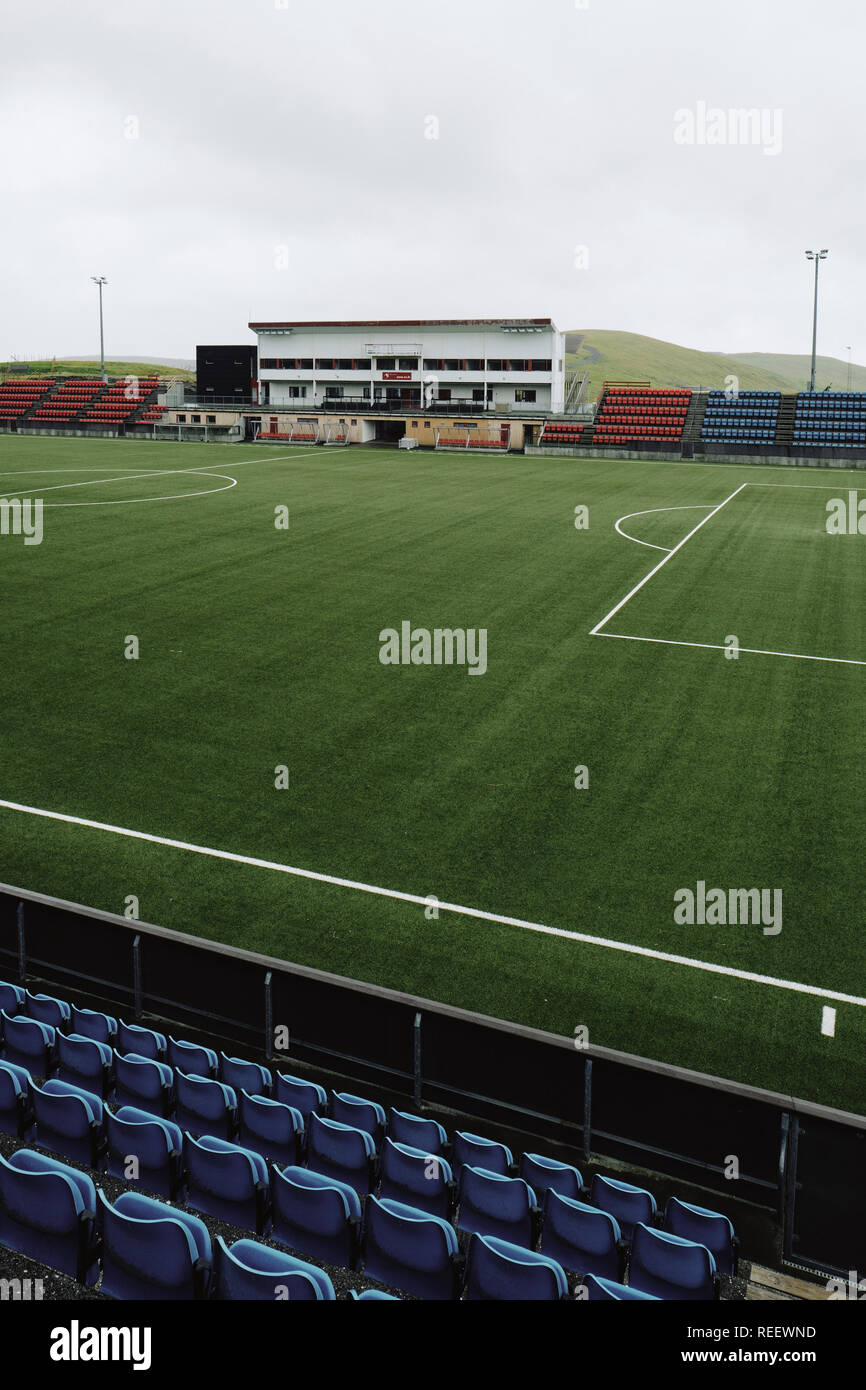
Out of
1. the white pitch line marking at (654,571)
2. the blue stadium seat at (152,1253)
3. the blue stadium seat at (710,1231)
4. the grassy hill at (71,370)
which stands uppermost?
the grassy hill at (71,370)

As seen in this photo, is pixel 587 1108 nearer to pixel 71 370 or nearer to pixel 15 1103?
pixel 15 1103

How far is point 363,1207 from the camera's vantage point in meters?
8.30

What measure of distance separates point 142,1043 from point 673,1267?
5.45 m

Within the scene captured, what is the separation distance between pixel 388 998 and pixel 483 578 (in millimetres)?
23091

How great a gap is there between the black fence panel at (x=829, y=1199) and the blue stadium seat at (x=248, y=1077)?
4.69 meters

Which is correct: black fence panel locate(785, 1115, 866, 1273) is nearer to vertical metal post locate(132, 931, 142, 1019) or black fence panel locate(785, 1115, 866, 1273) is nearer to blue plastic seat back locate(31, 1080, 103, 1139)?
blue plastic seat back locate(31, 1080, 103, 1139)

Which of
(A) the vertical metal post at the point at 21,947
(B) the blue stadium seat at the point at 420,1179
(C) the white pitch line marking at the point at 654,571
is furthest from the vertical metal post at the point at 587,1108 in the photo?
(C) the white pitch line marking at the point at 654,571

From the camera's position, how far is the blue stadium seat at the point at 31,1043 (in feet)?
31.7

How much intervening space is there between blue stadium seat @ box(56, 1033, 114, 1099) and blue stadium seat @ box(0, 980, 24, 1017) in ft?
3.68

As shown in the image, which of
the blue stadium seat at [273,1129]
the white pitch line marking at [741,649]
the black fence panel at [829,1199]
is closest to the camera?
the black fence panel at [829,1199]

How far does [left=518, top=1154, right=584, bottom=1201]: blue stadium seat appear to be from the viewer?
8422mm

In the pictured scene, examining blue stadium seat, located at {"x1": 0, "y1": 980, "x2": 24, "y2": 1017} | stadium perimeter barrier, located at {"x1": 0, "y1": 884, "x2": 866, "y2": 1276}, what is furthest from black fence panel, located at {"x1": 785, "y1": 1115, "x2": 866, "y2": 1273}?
blue stadium seat, located at {"x1": 0, "y1": 980, "x2": 24, "y2": 1017}

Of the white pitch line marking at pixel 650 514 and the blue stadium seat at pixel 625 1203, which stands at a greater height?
the white pitch line marking at pixel 650 514

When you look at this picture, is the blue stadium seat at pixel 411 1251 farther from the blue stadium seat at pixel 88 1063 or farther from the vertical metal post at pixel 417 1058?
the blue stadium seat at pixel 88 1063
